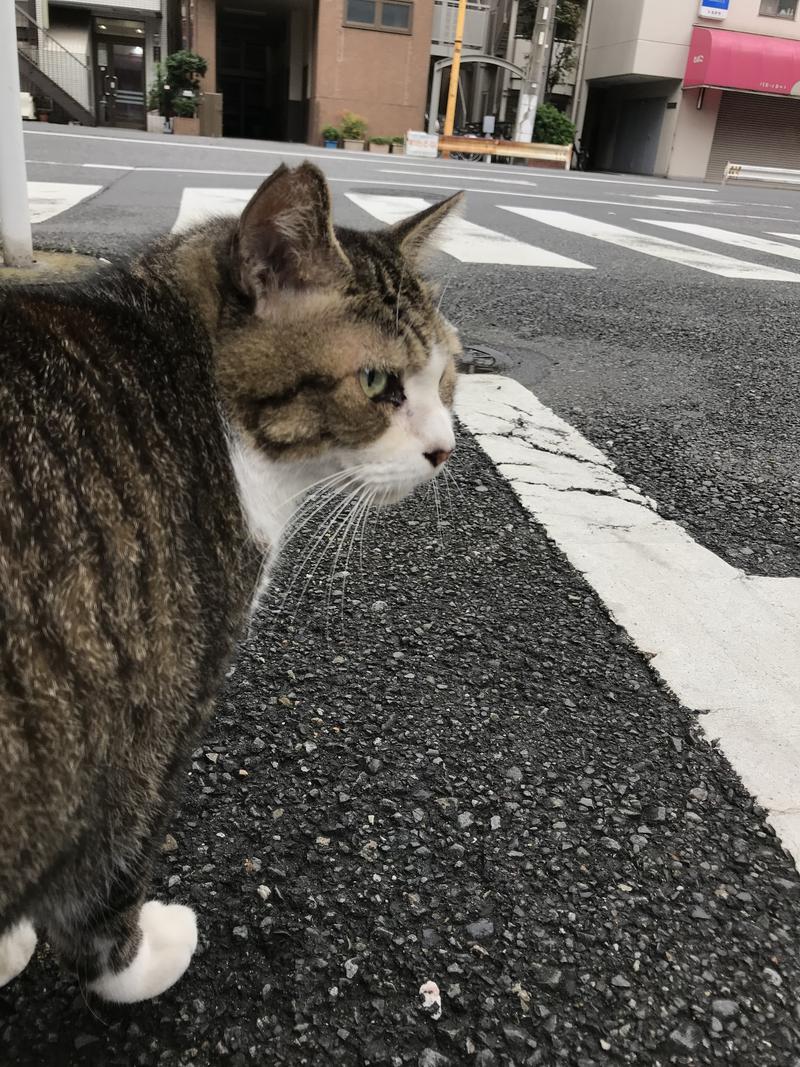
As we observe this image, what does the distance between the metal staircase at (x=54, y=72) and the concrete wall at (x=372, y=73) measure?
24.0 feet

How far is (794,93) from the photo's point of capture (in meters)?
27.6

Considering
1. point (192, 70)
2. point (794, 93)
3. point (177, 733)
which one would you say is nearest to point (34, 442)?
point (177, 733)

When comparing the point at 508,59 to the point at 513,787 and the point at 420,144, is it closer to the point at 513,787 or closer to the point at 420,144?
the point at 420,144

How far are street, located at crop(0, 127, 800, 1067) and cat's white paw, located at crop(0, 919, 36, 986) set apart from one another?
3 centimetres

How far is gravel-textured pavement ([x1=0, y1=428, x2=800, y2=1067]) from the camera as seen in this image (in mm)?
1200

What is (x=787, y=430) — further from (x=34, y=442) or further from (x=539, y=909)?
(x=34, y=442)

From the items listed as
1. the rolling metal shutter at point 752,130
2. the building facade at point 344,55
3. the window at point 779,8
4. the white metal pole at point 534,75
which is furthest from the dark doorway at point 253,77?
the window at point 779,8

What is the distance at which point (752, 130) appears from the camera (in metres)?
29.7

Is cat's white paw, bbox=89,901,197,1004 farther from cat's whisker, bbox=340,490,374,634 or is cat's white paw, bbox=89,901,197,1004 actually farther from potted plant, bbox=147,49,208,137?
potted plant, bbox=147,49,208,137


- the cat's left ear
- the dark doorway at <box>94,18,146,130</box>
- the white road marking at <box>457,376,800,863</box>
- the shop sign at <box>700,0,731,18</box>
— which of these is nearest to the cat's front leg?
the white road marking at <box>457,376,800,863</box>

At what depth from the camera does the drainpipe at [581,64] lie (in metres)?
30.5

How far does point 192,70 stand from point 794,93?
19565mm

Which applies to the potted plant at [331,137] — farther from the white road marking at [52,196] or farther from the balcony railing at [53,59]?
the white road marking at [52,196]

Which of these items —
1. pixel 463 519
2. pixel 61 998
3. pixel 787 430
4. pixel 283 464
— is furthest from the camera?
pixel 787 430
